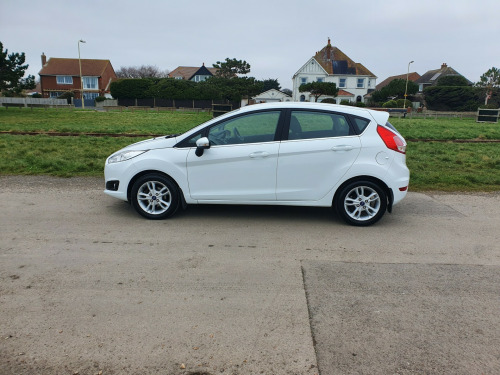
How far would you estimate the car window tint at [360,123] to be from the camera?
5543 mm

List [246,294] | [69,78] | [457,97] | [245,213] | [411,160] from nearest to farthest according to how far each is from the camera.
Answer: [246,294]
[245,213]
[411,160]
[457,97]
[69,78]

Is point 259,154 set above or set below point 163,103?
below

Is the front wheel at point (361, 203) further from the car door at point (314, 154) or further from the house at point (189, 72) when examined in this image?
the house at point (189, 72)

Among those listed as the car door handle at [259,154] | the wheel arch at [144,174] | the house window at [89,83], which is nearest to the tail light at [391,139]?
the car door handle at [259,154]

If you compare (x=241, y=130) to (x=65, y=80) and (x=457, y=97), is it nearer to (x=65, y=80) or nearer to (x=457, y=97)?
(x=457, y=97)

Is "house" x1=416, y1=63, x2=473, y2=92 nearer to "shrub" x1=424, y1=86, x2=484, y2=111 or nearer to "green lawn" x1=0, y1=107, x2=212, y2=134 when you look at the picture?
"shrub" x1=424, y1=86, x2=484, y2=111

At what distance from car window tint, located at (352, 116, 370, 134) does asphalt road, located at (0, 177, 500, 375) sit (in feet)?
4.48

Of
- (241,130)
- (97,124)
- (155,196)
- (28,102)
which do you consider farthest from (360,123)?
(28,102)

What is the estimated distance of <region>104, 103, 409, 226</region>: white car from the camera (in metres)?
5.46

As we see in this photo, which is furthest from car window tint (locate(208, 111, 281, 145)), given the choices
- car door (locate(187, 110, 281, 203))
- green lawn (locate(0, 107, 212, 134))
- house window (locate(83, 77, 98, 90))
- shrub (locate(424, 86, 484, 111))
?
house window (locate(83, 77, 98, 90))

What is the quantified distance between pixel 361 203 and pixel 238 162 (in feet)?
5.96

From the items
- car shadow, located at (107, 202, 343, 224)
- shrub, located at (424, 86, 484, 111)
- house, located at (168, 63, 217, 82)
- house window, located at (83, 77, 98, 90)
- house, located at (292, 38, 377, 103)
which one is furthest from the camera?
house, located at (168, 63, 217, 82)

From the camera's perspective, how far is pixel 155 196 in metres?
5.66

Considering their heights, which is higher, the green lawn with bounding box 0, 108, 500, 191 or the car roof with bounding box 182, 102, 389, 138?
the car roof with bounding box 182, 102, 389, 138
